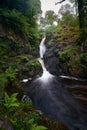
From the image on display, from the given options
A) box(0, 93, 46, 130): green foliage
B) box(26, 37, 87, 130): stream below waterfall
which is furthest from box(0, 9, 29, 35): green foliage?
box(0, 93, 46, 130): green foliage

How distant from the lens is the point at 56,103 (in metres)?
9.53

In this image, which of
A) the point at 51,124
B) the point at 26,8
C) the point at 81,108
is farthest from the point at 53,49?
the point at 51,124

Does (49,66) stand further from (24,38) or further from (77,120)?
(77,120)

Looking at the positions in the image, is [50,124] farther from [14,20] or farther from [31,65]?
[14,20]

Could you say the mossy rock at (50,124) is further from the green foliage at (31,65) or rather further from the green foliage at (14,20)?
the green foliage at (14,20)

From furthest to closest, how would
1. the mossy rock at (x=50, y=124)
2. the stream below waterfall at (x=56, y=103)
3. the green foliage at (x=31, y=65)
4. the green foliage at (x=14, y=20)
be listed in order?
the green foliage at (x=31, y=65), the green foliage at (x=14, y=20), the stream below waterfall at (x=56, y=103), the mossy rock at (x=50, y=124)

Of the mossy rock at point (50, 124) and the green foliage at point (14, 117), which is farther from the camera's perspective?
the mossy rock at point (50, 124)

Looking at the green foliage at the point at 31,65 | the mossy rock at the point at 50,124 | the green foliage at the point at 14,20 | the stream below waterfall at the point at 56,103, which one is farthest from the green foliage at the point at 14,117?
the green foliage at the point at 14,20

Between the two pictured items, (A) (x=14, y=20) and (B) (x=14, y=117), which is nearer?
(B) (x=14, y=117)

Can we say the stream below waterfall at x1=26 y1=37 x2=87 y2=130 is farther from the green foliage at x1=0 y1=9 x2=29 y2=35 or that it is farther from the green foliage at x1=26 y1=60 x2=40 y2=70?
the green foliage at x1=0 y1=9 x2=29 y2=35

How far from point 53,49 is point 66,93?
7.63m

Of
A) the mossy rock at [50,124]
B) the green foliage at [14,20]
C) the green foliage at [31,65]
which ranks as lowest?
the mossy rock at [50,124]

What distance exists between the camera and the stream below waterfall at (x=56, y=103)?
24.9 feet

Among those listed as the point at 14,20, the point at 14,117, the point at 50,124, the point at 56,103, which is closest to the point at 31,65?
the point at 14,20
